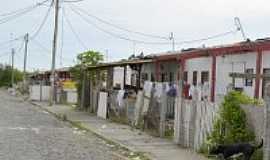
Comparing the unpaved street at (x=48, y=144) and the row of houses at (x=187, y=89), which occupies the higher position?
the row of houses at (x=187, y=89)

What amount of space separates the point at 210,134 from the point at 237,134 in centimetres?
135

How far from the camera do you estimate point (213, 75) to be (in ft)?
90.2

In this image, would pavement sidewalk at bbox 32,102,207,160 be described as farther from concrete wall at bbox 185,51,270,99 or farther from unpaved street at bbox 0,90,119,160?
concrete wall at bbox 185,51,270,99

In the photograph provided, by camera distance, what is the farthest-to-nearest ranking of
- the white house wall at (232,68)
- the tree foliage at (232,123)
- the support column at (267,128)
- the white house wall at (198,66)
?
the white house wall at (198,66) < the white house wall at (232,68) < the tree foliage at (232,123) < the support column at (267,128)

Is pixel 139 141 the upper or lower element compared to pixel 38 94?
lower

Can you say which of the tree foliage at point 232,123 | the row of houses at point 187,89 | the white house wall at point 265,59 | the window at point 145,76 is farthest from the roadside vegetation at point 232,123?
the window at point 145,76

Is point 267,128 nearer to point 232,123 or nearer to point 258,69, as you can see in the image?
point 232,123

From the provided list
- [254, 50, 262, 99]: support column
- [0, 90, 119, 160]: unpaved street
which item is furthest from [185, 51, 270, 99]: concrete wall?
[0, 90, 119, 160]: unpaved street

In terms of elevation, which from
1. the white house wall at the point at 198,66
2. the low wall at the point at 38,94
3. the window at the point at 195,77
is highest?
the white house wall at the point at 198,66

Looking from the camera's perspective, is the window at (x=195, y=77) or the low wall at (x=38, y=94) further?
the low wall at (x=38, y=94)

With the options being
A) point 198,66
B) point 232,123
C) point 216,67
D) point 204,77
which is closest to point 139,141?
point 232,123

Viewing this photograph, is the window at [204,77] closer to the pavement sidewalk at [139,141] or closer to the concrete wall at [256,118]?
the pavement sidewalk at [139,141]

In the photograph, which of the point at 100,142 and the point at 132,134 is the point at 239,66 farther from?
the point at 100,142

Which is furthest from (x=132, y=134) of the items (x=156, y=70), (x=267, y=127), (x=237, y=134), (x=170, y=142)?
(x=156, y=70)
